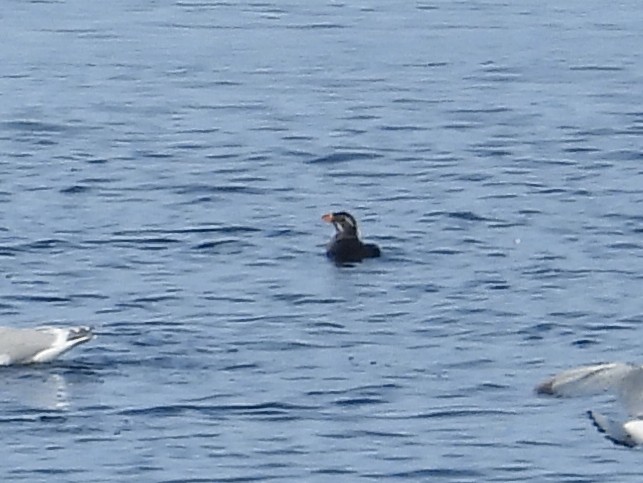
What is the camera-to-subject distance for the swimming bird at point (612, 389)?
16.5 meters

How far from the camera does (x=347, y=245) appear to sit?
22094 millimetres

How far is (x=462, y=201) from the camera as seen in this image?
24.2 meters

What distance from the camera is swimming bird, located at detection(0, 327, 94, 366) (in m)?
18.3

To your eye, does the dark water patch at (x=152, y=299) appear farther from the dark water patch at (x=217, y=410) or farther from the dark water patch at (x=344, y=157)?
the dark water patch at (x=344, y=157)

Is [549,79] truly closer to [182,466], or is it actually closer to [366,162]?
[366,162]

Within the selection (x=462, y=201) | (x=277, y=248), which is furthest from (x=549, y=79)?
(x=277, y=248)

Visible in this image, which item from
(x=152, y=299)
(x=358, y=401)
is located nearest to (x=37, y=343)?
(x=152, y=299)

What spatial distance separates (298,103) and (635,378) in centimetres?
1355

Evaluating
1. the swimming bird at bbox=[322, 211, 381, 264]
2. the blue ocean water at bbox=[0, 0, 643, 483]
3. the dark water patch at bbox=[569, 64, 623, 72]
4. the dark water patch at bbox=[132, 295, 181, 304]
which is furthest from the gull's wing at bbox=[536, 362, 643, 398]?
the dark water patch at bbox=[569, 64, 623, 72]

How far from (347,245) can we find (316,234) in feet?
3.96

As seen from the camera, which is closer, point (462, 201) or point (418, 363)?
point (418, 363)

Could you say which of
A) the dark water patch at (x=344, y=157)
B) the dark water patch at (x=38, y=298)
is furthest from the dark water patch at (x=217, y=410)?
the dark water patch at (x=344, y=157)

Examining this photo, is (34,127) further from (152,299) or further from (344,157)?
(152,299)

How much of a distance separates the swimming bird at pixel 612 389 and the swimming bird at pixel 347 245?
508cm
